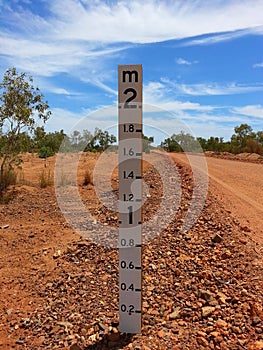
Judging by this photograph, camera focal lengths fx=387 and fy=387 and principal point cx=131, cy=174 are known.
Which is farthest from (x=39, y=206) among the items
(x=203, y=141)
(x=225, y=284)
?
(x=203, y=141)

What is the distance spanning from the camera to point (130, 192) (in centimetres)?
303

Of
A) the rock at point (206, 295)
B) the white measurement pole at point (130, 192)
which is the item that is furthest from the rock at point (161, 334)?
the rock at point (206, 295)

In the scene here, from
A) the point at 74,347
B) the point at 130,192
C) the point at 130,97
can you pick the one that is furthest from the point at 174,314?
the point at 130,97

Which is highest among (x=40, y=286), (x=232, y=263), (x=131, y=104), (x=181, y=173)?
(x=131, y=104)

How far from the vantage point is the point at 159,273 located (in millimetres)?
4082

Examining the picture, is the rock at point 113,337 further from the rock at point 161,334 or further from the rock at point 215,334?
the rock at point 215,334

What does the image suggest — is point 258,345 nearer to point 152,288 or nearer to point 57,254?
point 152,288

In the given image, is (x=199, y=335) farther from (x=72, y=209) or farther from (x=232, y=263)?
(x=72, y=209)

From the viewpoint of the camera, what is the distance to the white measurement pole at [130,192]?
291 centimetres

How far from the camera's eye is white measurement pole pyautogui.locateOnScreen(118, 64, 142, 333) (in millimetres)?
2914

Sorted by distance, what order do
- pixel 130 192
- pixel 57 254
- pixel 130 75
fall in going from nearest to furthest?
pixel 130 75 → pixel 130 192 → pixel 57 254

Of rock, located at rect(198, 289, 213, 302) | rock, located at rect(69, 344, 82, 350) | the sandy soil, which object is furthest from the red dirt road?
rock, located at rect(69, 344, 82, 350)

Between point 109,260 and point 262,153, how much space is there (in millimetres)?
17943

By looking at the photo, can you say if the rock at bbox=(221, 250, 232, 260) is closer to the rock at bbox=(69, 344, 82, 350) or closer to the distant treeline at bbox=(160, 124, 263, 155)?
the rock at bbox=(69, 344, 82, 350)
